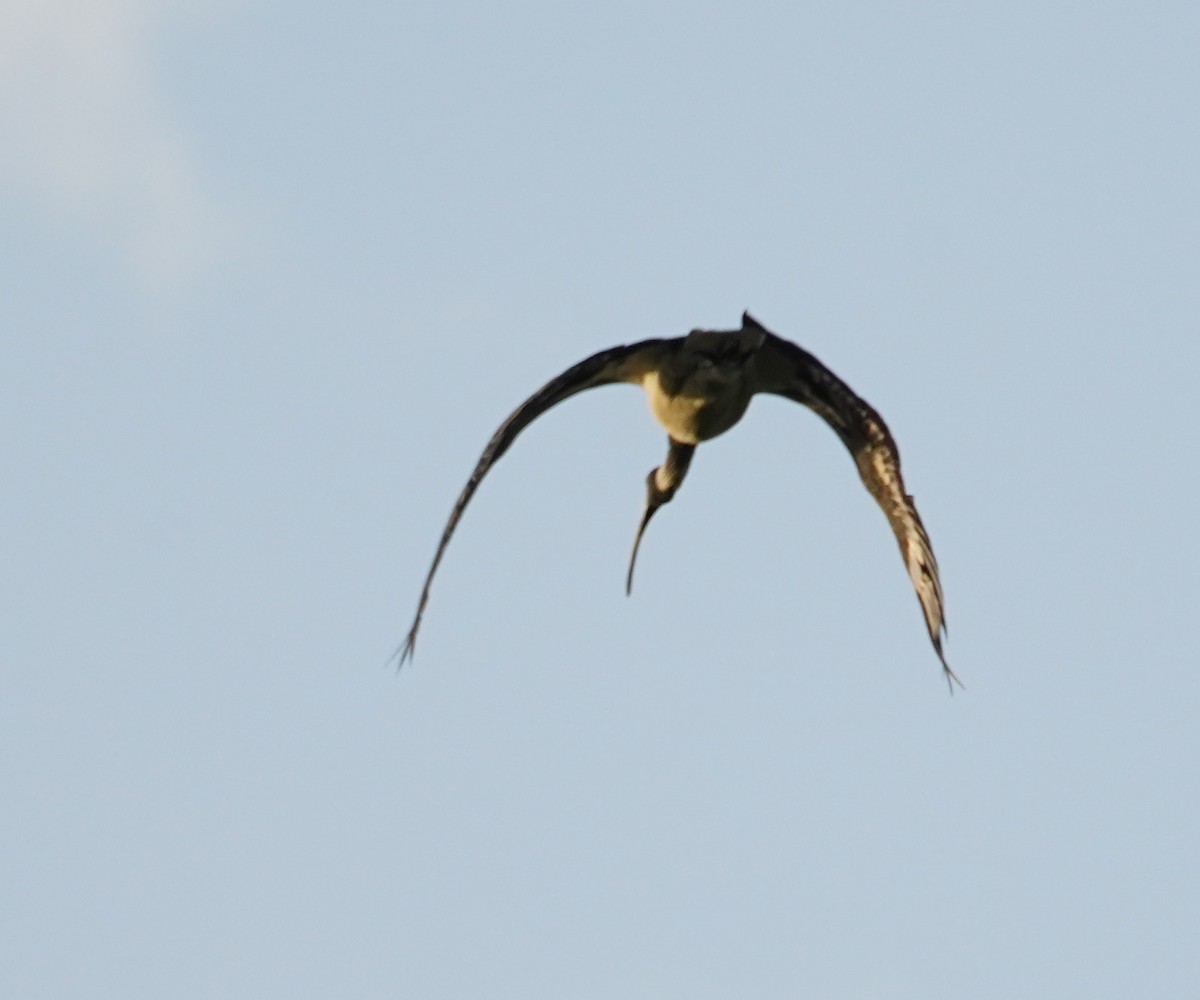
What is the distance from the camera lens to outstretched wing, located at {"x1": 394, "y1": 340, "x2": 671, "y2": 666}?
15.9 m

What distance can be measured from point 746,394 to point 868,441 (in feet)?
3.48

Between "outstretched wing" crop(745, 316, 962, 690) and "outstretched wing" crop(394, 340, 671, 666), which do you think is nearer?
"outstretched wing" crop(394, 340, 671, 666)

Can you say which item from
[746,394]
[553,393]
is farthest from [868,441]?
[553,393]

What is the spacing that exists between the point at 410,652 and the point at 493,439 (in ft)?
6.33

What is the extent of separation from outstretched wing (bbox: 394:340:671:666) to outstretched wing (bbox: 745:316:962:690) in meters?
0.93

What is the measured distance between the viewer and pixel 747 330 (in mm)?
17219

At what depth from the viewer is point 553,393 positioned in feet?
57.6

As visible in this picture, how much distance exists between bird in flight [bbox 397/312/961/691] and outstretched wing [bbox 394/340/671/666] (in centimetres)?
1

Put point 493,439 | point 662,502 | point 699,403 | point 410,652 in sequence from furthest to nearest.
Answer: point 662,502, point 699,403, point 493,439, point 410,652

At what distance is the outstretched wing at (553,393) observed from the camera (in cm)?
1587

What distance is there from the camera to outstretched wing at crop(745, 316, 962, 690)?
18016mm

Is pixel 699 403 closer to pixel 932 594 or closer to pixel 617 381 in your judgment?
pixel 617 381

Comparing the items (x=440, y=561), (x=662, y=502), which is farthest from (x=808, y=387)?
(x=440, y=561)

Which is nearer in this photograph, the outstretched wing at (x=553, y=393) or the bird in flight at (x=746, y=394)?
the outstretched wing at (x=553, y=393)
